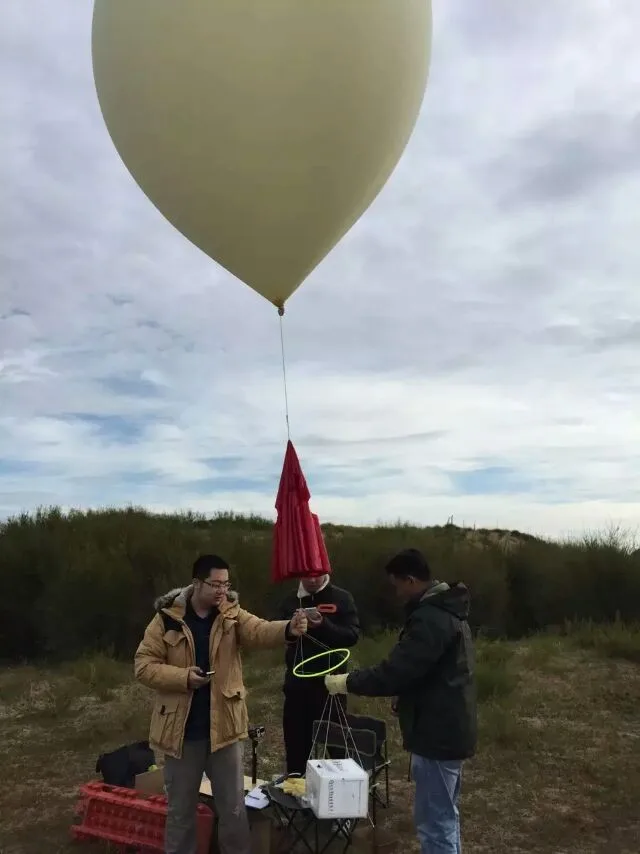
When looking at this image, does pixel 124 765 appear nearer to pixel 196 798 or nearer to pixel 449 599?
pixel 196 798

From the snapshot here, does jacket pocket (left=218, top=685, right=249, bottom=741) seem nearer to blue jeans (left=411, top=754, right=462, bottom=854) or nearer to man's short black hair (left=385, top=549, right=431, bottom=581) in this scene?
blue jeans (left=411, top=754, right=462, bottom=854)

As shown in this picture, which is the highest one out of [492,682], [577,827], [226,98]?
[226,98]

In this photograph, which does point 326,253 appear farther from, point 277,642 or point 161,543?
point 161,543

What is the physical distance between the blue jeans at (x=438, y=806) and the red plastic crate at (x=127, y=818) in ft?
3.56

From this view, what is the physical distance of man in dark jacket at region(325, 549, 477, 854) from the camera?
9.50 feet

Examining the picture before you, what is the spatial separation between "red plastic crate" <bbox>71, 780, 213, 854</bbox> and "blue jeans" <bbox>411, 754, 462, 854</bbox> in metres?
1.09

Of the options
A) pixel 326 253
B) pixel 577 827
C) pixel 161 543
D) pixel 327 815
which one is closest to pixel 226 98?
pixel 326 253

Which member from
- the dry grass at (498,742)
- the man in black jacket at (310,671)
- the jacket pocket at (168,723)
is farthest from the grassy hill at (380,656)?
the jacket pocket at (168,723)

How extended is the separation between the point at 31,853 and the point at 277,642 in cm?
206

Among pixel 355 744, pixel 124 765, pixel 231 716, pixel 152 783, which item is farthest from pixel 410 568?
pixel 124 765

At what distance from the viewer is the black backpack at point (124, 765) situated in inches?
170

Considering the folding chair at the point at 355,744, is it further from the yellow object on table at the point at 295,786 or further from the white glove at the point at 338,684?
the white glove at the point at 338,684

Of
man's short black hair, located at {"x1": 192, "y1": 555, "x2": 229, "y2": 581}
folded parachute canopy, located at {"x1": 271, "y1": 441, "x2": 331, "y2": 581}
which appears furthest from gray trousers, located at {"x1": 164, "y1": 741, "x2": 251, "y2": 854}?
folded parachute canopy, located at {"x1": 271, "y1": 441, "x2": 331, "y2": 581}

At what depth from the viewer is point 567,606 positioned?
419 inches
